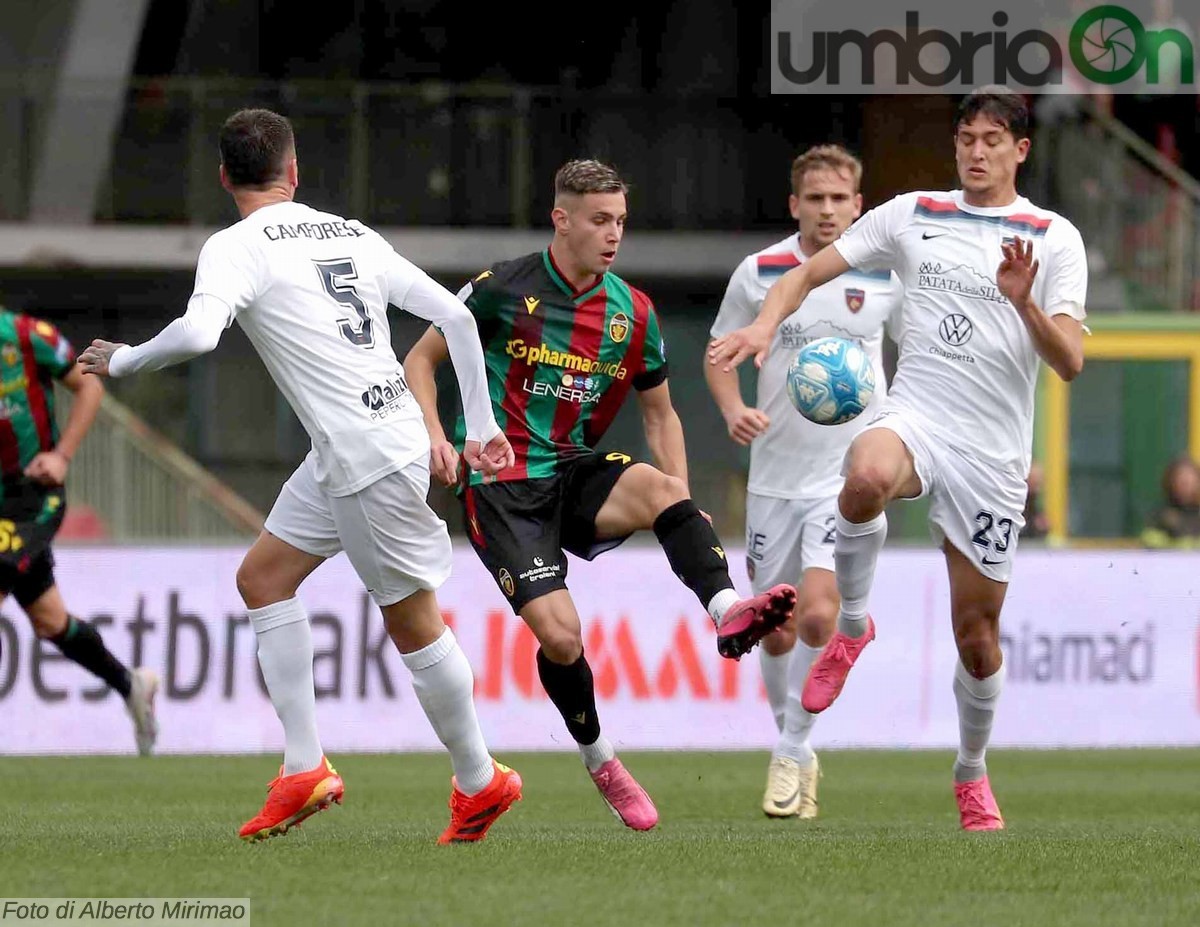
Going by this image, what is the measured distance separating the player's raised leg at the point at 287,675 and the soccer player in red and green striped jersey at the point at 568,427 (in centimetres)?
72

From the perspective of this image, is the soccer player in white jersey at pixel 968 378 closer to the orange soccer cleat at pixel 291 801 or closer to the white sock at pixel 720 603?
the white sock at pixel 720 603

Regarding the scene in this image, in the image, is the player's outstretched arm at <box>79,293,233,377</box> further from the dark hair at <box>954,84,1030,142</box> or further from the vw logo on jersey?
the dark hair at <box>954,84,1030,142</box>

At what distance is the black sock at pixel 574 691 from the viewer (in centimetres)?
751

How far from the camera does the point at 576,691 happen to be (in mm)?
7531

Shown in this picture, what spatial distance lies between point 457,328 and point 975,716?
2.74 m

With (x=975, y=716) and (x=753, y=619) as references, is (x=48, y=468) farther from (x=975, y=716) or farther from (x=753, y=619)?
(x=753, y=619)

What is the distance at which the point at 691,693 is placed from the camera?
45.2 ft

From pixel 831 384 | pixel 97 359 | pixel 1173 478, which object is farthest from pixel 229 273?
pixel 1173 478

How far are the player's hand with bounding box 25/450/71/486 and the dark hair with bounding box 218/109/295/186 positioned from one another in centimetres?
436

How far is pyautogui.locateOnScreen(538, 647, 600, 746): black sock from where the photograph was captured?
24.6ft

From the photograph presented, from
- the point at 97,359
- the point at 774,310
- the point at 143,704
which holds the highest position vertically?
the point at 774,310

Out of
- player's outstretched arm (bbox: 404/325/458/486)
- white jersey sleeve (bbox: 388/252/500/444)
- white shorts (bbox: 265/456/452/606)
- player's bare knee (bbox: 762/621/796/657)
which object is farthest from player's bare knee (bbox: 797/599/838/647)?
white jersey sleeve (bbox: 388/252/500/444)

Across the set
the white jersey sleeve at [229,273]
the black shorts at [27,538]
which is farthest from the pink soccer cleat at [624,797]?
the black shorts at [27,538]

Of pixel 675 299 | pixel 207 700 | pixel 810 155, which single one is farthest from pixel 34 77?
pixel 810 155
